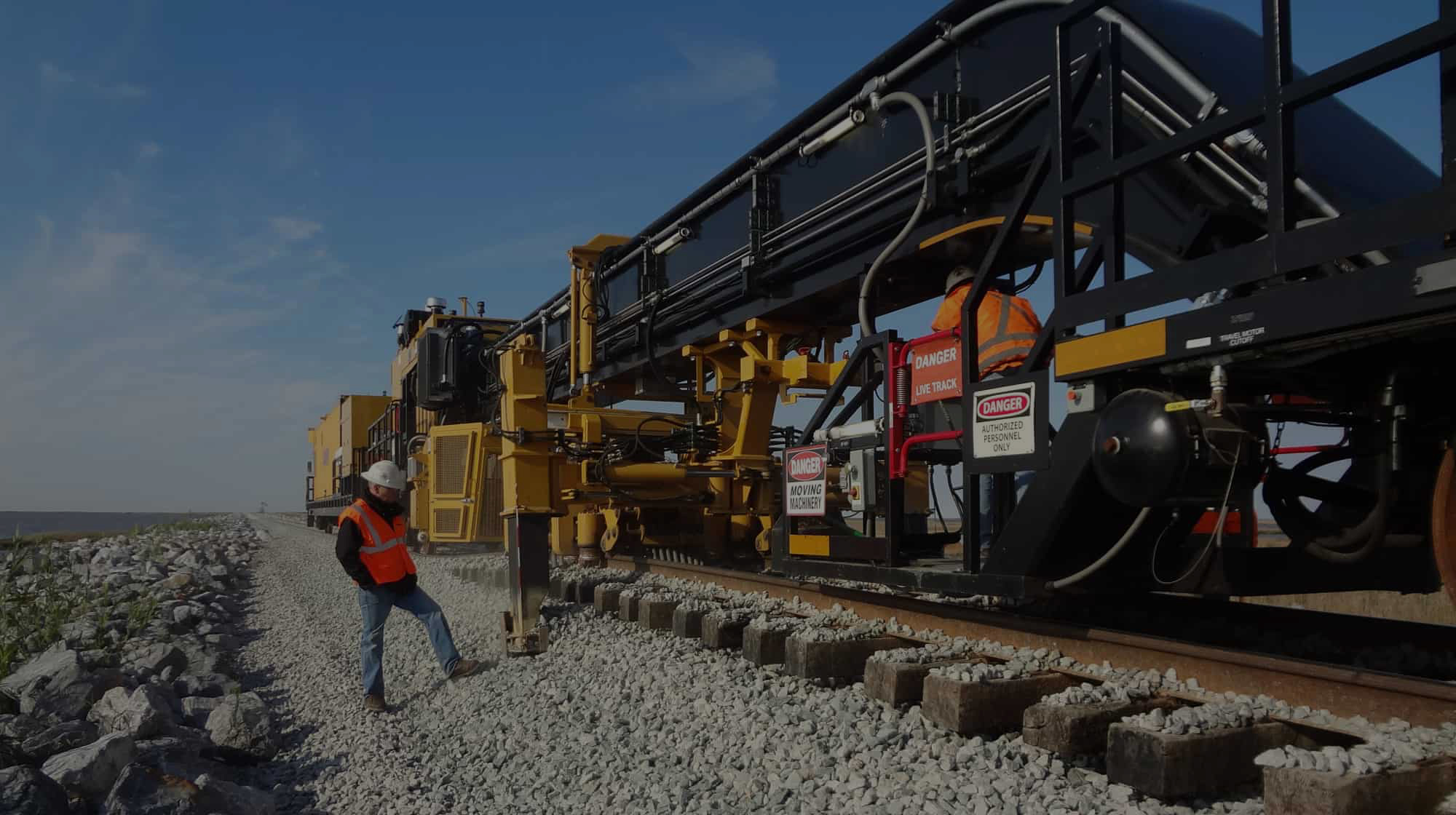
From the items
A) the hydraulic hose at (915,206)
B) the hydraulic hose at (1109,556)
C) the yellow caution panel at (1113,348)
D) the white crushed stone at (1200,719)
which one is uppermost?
the hydraulic hose at (915,206)

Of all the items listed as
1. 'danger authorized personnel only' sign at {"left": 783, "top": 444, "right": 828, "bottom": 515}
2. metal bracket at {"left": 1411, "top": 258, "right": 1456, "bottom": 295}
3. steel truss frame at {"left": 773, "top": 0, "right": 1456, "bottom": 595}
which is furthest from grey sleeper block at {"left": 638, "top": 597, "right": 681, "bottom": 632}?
metal bracket at {"left": 1411, "top": 258, "right": 1456, "bottom": 295}

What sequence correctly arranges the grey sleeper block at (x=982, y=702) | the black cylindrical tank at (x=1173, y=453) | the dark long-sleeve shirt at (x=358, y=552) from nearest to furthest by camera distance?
the black cylindrical tank at (x=1173, y=453), the grey sleeper block at (x=982, y=702), the dark long-sleeve shirt at (x=358, y=552)

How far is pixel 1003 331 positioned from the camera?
4.30 metres

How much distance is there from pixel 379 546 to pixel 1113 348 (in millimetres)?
4520

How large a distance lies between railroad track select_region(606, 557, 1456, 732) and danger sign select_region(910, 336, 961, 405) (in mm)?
1022

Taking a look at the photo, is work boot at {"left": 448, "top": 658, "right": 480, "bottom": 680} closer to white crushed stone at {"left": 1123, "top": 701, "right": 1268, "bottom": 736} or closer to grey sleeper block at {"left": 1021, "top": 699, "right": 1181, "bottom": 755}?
grey sleeper block at {"left": 1021, "top": 699, "right": 1181, "bottom": 755}

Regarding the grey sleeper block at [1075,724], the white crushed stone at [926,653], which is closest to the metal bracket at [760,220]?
the white crushed stone at [926,653]

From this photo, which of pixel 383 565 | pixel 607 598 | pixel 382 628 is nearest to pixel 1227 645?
pixel 607 598

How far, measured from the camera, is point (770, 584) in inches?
247

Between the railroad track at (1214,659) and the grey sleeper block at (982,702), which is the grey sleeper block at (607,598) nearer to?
the railroad track at (1214,659)

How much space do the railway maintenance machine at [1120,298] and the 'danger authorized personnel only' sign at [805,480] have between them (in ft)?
0.06

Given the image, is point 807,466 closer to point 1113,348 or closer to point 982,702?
point 982,702

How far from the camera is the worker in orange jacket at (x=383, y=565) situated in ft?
19.5

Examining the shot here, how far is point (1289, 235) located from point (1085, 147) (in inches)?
59.6
